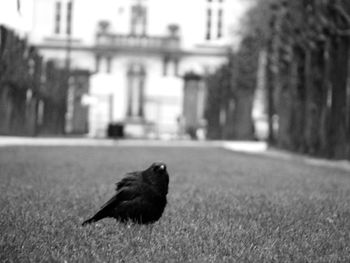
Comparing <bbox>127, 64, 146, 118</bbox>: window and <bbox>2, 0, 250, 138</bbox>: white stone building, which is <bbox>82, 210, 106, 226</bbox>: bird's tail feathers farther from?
<bbox>2, 0, 250, 138</bbox>: white stone building

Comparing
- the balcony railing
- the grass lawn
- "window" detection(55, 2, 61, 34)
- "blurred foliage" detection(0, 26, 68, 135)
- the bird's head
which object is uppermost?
"window" detection(55, 2, 61, 34)

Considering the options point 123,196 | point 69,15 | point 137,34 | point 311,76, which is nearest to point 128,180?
point 123,196

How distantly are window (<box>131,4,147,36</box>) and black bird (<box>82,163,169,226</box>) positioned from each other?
52682 millimetres

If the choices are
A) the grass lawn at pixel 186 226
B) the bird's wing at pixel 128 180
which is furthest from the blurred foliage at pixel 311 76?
the bird's wing at pixel 128 180

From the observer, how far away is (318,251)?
3.65m

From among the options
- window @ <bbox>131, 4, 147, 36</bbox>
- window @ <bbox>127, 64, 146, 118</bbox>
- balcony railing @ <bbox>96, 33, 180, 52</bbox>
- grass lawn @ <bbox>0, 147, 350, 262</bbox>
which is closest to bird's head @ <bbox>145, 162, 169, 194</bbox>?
grass lawn @ <bbox>0, 147, 350, 262</bbox>

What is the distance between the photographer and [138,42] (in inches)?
2130

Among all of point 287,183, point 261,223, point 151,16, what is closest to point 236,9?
point 151,16

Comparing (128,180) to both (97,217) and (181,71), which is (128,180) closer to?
(97,217)

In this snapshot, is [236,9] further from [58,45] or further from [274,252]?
[274,252]

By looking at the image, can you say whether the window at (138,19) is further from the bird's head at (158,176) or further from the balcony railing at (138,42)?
the bird's head at (158,176)

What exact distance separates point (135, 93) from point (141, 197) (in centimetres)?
4492

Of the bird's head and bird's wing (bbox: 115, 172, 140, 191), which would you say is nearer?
the bird's head

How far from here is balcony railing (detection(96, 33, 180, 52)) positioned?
53.8 m
